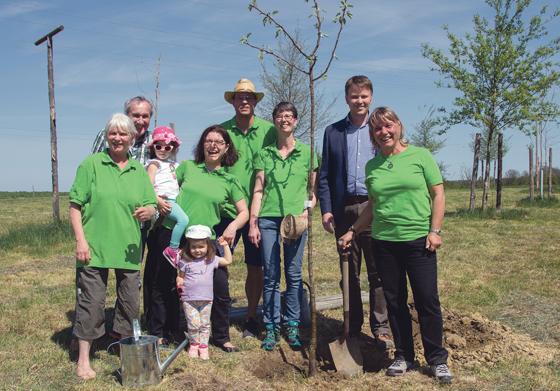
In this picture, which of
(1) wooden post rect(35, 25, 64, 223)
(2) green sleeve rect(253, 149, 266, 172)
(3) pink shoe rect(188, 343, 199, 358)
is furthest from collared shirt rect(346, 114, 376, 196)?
(1) wooden post rect(35, 25, 64, 223)

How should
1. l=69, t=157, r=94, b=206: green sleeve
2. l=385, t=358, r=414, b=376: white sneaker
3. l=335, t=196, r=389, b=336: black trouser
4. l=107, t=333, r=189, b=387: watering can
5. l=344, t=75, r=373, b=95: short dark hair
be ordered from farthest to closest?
l=335, t=196, r=389, b=336: black trouser, l=344, t=75, r=373, b=95: short dark hair, l=385, t=358, r=414, b=376: white sneaker, l=69, t=157, r=94, b=206: green sleeve, l=107, t=333, r=189, b=387: watering can

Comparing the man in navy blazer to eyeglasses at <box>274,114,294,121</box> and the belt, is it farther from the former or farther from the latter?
eyeglasses at <box>274,114,294,121</box>

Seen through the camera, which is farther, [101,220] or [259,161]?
[259,161]

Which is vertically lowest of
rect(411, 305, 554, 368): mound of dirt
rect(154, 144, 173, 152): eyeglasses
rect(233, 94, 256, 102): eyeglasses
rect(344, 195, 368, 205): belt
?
rect(411, 305, 554, 368): mound of dirt

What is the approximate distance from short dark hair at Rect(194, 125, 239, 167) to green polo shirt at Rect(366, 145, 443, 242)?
134cm


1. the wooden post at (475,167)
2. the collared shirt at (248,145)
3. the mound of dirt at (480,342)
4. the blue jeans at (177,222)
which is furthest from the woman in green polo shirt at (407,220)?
the wooden post at (475,167)

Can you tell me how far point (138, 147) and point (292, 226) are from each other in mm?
1497

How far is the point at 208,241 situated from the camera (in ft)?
14.5

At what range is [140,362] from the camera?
3846 mm

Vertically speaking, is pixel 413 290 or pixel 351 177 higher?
pixel 351 177

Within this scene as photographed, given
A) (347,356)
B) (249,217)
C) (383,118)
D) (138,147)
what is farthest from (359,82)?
(347,356)

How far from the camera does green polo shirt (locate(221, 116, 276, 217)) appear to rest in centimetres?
477

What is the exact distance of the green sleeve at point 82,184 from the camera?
12.9ft

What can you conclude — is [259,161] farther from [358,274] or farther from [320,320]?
[320,320]
